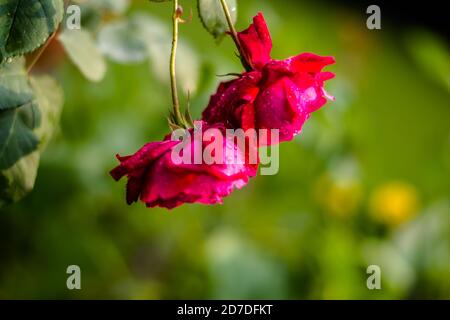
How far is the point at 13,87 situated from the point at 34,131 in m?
0.05

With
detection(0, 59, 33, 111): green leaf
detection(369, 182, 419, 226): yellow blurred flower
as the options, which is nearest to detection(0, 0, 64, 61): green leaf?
detection(0, 59, 33, 111): green leaf

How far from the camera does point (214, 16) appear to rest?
0.70 m

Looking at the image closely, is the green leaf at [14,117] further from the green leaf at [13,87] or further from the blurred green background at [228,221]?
the blurred green background at [228,221]

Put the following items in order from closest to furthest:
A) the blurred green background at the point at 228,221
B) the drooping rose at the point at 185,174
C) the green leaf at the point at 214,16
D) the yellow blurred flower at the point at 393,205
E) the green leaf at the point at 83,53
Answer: the drooping rose at the point at 185,174, the green leaf at the point at 214,16, the green leaf at the point at 83,53, the blurred green background at the point at 228,221, the yellow blurred flower at the point at 393,205

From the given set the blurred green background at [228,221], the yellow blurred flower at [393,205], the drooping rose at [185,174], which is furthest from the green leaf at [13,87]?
the yellow blurred flower at [393,205]

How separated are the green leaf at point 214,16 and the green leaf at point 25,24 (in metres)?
0.13

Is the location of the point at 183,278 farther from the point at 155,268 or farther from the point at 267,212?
the point at 267,212

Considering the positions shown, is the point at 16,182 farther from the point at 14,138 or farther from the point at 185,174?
the point at 185,174

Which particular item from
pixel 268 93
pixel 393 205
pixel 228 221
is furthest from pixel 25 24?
pixel 393 205

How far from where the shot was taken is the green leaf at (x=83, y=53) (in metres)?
0.84

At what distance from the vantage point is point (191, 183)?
0.59 m

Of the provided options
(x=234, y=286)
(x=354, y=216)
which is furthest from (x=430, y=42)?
(x=234, y=286)

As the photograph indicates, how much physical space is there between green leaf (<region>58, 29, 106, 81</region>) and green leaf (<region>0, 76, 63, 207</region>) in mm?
37

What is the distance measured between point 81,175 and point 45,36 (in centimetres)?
75
